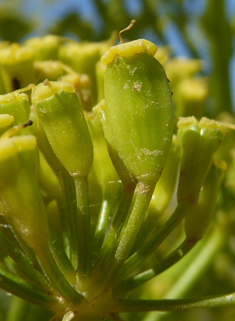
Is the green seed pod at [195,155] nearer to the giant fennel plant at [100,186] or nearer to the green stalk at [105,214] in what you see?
the giant fennel plant at [100,186]

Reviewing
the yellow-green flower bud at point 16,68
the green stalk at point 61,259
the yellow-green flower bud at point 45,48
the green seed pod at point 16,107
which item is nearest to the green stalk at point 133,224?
the green stalk at point 61,259

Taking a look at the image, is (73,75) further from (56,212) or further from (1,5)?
(1,5)

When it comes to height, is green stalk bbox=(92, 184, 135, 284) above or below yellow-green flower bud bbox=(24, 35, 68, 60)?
below

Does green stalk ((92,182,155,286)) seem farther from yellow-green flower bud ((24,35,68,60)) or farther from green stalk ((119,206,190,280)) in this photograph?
yellow-green flower bud ((24,35,68,60))

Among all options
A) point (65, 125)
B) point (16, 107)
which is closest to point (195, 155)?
point (65, 125)

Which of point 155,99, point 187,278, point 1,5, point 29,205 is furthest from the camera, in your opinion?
point 1,5

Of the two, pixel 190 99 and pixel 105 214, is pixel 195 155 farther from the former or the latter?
pixel 190 99

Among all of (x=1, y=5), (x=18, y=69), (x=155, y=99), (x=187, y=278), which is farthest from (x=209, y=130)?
(x=1, y=5)

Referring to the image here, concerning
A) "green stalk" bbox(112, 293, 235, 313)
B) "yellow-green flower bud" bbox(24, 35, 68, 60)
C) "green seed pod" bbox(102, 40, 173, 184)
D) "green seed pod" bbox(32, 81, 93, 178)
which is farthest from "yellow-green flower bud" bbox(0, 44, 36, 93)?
"green stalk" bbox(112, 293, 235, 313)
